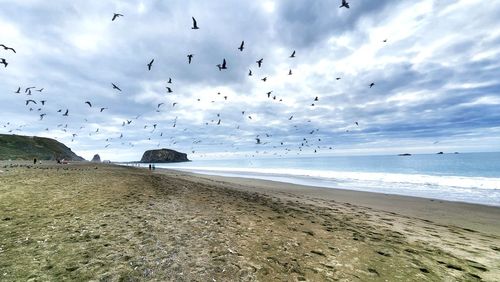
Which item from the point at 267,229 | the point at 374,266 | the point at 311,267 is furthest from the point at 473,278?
the point at 267,229

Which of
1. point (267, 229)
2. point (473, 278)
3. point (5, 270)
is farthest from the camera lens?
point (267, 229)

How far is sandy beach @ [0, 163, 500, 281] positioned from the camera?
707cm

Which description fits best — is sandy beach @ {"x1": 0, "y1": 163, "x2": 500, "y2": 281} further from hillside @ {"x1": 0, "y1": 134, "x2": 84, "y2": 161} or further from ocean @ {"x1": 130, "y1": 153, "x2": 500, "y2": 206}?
hillside @ {"x1": 0, "y1": 134, "x2": 84, "y2": 161}

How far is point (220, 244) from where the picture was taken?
903cm

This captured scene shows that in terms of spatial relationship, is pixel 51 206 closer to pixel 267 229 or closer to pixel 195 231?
pixel 195 231

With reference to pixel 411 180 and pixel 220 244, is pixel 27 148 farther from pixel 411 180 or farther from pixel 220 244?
pixel 220 244

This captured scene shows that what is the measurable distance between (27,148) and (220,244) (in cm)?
15705

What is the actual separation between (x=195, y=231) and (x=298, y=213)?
23.1ft

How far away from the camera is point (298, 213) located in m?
15.5

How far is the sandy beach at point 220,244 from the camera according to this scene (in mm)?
7066

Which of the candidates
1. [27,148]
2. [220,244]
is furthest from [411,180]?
[27,148]

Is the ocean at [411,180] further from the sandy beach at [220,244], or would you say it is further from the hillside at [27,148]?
the hillside at [27,148]

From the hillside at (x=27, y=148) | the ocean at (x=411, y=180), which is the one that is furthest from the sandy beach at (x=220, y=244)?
the hillside at (x=27, y=148)

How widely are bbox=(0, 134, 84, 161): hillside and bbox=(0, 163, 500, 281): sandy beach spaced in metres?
111
